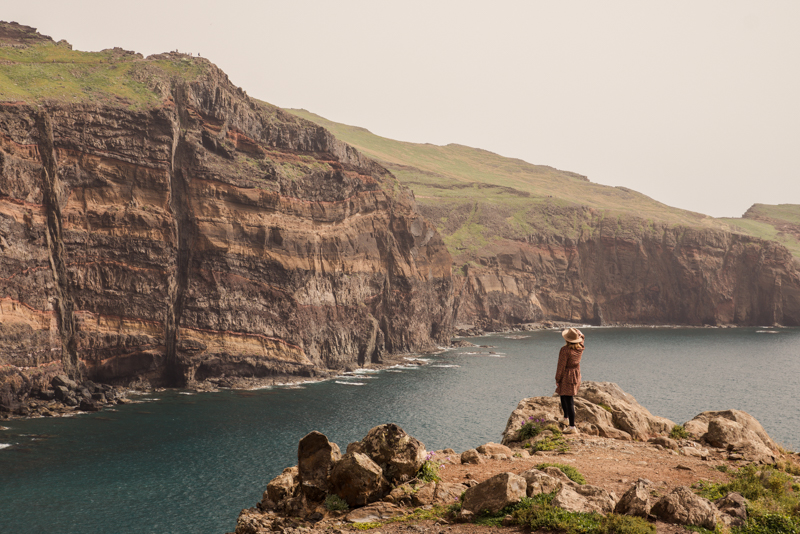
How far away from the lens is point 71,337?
278ft

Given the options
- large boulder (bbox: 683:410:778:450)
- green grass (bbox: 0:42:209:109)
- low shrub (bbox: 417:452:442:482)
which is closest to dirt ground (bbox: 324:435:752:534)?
low shrub (bbox: 417:452:442:482)

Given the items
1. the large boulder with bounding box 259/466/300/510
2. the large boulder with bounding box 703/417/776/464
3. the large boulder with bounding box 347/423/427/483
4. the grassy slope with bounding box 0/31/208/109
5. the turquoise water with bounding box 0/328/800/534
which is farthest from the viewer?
the grassy slope with bounding box 0/31/208/109

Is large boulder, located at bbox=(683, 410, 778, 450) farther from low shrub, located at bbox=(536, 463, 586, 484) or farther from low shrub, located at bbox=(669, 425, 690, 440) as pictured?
low shrub, located at bbox=(536, 463, 586, 484)

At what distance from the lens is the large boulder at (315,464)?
58.4 feet

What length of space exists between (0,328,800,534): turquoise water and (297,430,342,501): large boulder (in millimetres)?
30378

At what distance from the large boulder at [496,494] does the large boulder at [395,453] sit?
2.32 m

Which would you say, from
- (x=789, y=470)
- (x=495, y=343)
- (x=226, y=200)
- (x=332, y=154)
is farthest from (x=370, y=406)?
(x=495, y=343)

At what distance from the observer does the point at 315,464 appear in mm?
18141

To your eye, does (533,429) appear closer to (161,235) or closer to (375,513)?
(375,513)

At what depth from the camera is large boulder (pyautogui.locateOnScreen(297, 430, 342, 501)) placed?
17.8m

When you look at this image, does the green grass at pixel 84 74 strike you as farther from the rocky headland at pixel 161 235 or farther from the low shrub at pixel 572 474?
the low shrub at pixel 572 474

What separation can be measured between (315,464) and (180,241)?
287ft

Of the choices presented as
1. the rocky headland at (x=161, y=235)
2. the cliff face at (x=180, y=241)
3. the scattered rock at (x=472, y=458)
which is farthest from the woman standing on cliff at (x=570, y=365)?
the cliff face at (x=180, y=241)

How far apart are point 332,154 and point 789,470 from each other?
361ft
